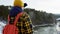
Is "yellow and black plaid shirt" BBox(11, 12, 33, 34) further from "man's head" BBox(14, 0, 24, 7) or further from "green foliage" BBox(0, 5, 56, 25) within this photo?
"green foliage" BBox(0, 5, 56, 25)

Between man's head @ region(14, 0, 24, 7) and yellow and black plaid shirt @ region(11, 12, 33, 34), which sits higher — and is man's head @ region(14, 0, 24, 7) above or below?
above

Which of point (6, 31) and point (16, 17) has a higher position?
point (16, 17)

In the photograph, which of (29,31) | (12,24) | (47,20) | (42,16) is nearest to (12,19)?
(12,24)

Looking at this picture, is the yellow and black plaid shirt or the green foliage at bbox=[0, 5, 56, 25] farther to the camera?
the green foliage at bbox=[0, 5, 56, 25]

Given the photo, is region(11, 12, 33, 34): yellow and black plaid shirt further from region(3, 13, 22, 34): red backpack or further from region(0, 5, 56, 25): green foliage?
region(0, 5, 56, 25): green foliage

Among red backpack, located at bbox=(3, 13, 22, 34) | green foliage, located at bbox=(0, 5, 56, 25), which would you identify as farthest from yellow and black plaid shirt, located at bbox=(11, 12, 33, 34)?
green foliage, located at bbox=(0, 5, 56, 25)

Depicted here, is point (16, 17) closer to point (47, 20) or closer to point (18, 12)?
point (18, 12)

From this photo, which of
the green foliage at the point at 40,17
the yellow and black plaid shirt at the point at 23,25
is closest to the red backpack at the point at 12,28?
the yellow and black plaid shirt at the point at 23,25

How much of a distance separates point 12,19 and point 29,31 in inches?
8.5

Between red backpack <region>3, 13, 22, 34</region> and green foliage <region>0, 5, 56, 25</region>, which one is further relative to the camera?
green foliage <region>0, 5, 56, 25</region>

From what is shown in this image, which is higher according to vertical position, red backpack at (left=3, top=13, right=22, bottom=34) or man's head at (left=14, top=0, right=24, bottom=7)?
man's head at (left=14, top=0, right=24, bottom=7)

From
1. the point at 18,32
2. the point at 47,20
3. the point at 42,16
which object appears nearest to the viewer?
the point at 18,32

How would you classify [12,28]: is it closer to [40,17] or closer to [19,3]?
[19,3]

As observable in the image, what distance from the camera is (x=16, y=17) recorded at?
7.33 ft
